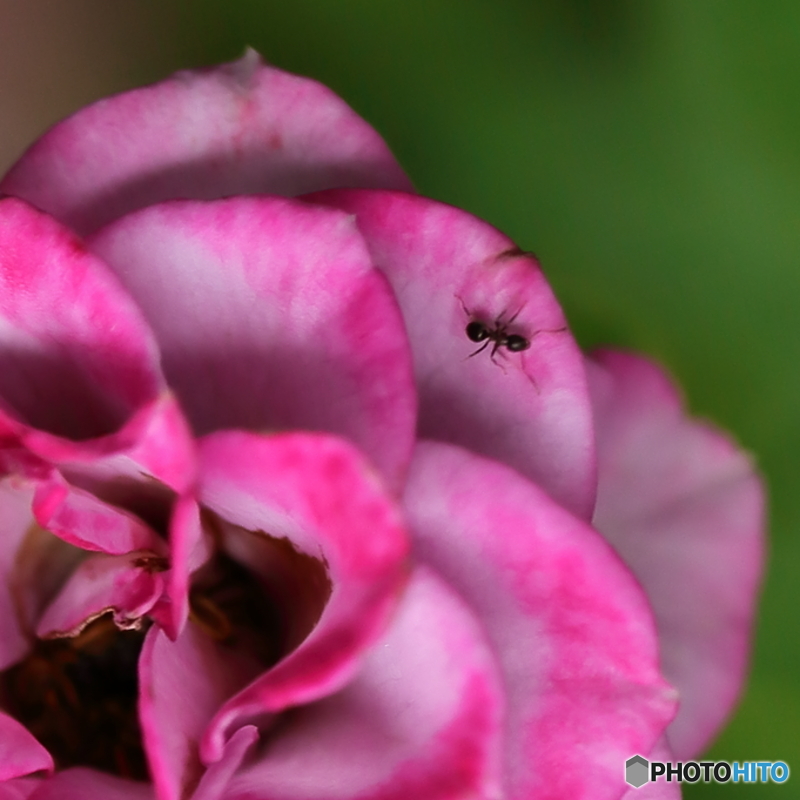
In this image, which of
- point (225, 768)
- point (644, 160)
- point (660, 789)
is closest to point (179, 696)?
point (225, 768)

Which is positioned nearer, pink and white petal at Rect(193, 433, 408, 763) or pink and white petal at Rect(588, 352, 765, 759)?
pink and white petal at Rect(193, 433, 408, 763)

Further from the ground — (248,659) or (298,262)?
(298,262)

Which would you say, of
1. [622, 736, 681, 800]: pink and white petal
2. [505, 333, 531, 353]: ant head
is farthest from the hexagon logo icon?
[505, 333, 531, 353]: ant head

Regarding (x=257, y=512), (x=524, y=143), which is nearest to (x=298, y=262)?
(x=257, y=512)

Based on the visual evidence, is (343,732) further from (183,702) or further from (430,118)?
(430,118)

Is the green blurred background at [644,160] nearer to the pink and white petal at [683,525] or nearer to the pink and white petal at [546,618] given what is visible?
the pink and white petal at [683,525]

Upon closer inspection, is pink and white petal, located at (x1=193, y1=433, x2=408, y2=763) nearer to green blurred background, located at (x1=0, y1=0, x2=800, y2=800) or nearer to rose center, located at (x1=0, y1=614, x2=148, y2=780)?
rose center, located at (x1=0, y1=614, x2=148, y2=780)
